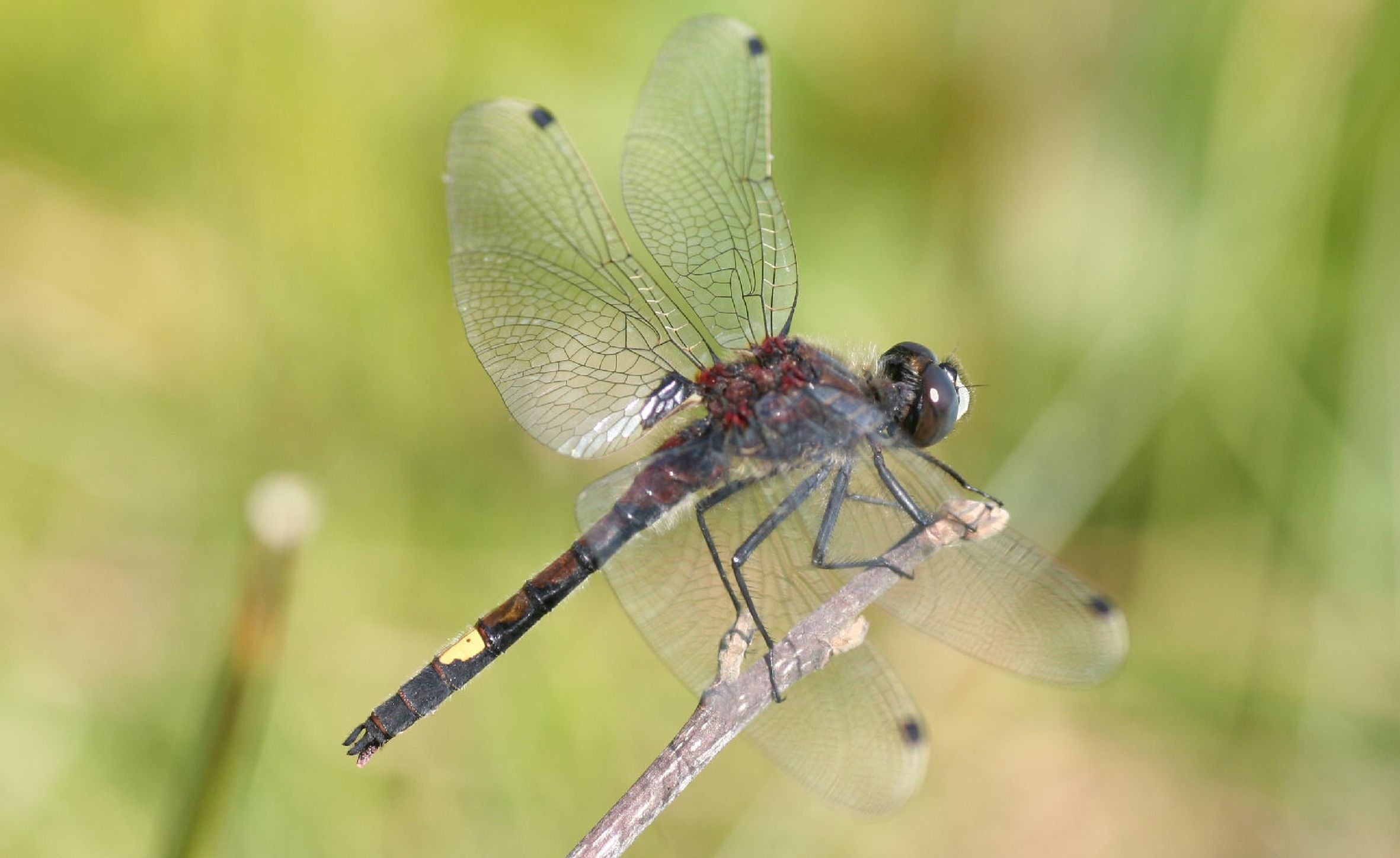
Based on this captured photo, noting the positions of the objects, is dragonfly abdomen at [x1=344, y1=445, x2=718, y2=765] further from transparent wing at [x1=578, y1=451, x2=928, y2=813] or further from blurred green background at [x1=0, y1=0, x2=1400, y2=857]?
blurred green background at [x1=0, y1=0, x2=1400, y2=857]

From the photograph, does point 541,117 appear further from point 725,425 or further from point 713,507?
point 713,507

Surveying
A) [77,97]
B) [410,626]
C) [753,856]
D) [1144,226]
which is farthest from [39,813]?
[1144,226]

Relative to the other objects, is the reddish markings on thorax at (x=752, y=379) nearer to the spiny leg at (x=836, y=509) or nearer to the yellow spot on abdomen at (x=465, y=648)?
the spiny leg at (x=836, y=509)

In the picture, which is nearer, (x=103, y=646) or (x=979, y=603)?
(x=979, y=603)

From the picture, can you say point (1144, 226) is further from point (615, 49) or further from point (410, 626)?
point (410, 626)

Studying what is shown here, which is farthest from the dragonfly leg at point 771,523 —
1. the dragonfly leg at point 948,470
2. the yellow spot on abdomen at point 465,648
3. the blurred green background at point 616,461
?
the blurred green background at point 616,461

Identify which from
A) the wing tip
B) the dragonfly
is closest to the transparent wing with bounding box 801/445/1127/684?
the dragonfly

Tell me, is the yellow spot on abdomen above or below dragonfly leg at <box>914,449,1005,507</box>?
above

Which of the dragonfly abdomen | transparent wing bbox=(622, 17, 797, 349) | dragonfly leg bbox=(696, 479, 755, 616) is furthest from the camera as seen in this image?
transparent wing bbox=(622, 17, 797, 349)

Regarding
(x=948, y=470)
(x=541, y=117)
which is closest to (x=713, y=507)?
(x=948, y=470)
